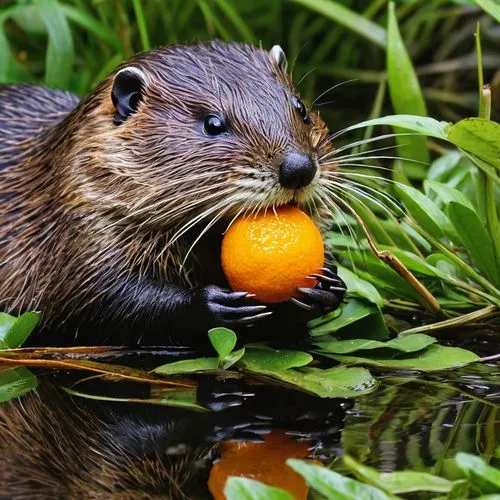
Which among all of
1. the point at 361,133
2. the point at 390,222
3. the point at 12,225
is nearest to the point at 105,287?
the point at 12,225

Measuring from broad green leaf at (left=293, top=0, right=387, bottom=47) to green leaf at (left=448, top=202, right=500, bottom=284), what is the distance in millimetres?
1858

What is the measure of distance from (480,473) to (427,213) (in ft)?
4.61

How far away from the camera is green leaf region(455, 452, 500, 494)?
208 centimetres

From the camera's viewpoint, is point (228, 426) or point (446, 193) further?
point (446, 193)

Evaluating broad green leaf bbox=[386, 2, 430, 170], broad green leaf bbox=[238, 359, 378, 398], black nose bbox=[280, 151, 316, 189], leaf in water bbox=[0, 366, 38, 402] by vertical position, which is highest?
black nose bbox=[280, 151, 316, 189]

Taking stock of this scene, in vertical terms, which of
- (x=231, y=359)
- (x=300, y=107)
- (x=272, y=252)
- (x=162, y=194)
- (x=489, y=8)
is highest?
(x=489, y=8)

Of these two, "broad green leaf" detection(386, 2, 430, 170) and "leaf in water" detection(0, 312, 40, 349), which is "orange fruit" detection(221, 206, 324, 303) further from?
"broad green leaf" detection(386, 2, 430, 170)

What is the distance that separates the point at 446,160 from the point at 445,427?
1765 mm

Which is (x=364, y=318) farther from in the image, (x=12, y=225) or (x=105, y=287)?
(x=12, y=225)

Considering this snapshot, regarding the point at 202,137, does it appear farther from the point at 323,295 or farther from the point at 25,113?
the point at 25,113

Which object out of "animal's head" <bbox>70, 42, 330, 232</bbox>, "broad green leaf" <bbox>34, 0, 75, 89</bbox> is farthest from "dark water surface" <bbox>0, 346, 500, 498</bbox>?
"broad green leaf" <bbox>34, 0, 75, 89</bbox>

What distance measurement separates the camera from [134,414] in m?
2.84

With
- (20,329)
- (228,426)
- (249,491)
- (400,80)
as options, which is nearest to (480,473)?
(249,491)

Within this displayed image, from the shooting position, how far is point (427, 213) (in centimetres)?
341
